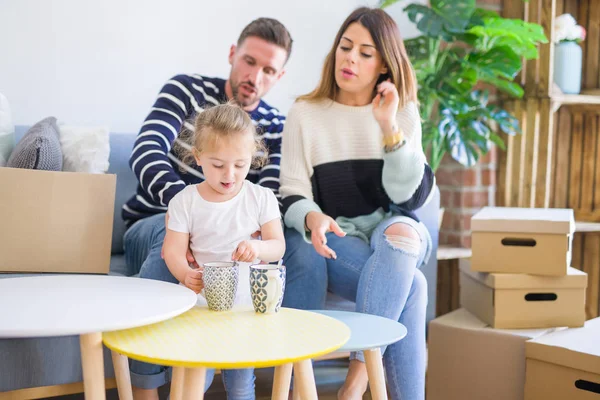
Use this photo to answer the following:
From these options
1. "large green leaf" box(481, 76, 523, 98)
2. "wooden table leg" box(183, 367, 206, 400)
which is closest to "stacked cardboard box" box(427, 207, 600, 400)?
"large green leaf" box(481, 76, 523, 98)

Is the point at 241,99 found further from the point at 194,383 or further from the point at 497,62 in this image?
the point at 194,383

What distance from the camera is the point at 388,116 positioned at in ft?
5.69

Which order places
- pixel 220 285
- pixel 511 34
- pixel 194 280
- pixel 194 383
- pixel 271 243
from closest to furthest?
pixel 194 383 < pixel 220 285 < pixel 194 280 < pixel 271 243 < pixel 511 34

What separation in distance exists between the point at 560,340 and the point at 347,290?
58 centimetres

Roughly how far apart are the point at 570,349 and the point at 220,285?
96 centimetres

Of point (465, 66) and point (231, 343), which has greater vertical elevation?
point (465, 66)

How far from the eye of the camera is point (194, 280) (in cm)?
141

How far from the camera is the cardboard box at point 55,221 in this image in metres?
1.67

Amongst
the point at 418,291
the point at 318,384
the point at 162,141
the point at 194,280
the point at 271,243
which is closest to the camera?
the point at 194,280

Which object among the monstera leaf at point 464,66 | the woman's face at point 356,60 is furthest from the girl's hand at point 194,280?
the monstera leaf at point 464,66

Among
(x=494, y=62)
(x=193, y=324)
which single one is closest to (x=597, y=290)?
(x=494, y=62)

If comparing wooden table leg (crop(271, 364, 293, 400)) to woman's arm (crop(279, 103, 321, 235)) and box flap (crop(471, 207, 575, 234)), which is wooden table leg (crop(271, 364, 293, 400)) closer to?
woman's arm (crop(279, 103, 321, 235))

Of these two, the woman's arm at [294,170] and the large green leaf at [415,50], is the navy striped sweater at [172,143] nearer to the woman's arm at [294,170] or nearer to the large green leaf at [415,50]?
the woman's arm at [294,170]

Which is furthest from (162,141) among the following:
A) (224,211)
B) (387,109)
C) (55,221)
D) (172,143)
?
(387,109)
